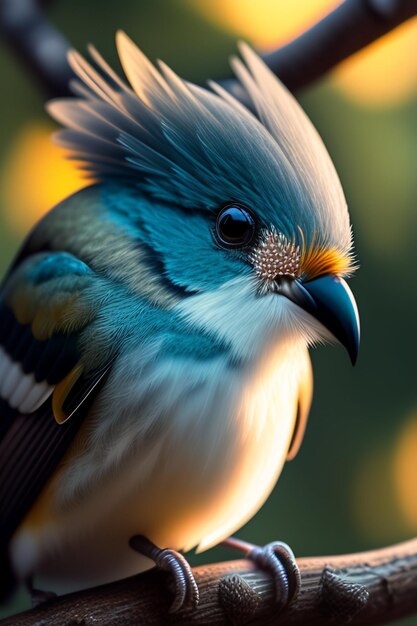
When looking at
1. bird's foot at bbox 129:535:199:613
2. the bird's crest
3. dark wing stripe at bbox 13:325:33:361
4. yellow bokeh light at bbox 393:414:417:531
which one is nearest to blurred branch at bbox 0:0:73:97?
the bird's crest

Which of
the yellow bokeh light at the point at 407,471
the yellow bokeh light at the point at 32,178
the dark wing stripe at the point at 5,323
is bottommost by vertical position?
the yellow bokeh light at the point at 407,471

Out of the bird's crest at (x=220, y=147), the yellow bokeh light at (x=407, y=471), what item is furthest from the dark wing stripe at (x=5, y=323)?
the yellow bokeh light at (x=407, y=471)

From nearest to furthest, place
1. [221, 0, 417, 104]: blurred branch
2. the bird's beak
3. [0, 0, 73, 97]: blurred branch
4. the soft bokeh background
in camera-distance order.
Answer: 1. the bird's beak
2. [221, 0, 417, 104]: blurred branch
3. [0, 0, 73, 97]: blurred branch
4. the soft bokeh background

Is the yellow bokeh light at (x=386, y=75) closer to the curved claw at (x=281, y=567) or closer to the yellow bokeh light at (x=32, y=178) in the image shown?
the yellow bokeh light at (x=32, y=178)

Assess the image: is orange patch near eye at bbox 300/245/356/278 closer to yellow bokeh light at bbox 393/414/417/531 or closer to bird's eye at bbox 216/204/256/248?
bird's eye at bbox 216/204/256/248

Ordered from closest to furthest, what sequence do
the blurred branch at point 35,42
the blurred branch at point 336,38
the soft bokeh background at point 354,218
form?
the blurred branch at point 336,38 < the blurred branch at point 35,42 < the soft bokeh background at point 354,218

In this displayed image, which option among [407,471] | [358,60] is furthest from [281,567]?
[358,60]

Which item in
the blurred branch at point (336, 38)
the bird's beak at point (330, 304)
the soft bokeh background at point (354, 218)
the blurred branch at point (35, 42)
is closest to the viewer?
the bird's beak at point (330, 304)
